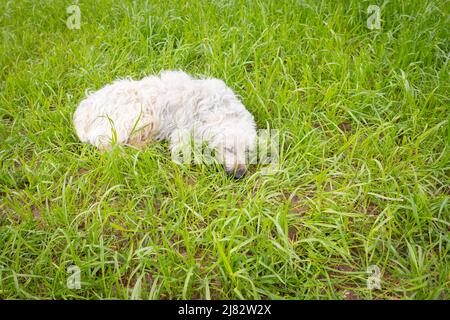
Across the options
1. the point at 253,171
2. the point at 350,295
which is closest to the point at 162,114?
the point at 253,171

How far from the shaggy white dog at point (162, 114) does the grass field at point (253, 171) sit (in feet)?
0.56

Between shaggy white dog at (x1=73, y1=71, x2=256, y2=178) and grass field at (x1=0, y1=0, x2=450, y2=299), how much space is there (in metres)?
0.17

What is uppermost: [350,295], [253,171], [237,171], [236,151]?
[236,151]

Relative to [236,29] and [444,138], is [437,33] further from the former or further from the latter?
[236,29]

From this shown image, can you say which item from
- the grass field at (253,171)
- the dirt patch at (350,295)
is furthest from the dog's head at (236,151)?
the dirt patch at (350,295)

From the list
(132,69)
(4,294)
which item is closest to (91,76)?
(132,69)

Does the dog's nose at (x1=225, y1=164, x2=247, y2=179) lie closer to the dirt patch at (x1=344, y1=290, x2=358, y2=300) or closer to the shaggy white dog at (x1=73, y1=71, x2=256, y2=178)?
the shaggy white dog at (x1=73, y1=71, x2=256, y2=178)

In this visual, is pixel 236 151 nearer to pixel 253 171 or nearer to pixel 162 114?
pixel 253 171

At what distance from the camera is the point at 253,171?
10.1 ft

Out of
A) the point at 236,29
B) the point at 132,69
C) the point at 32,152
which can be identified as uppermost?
the point at 236,29

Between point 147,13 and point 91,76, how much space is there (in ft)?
3.86

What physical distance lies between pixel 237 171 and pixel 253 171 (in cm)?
22
